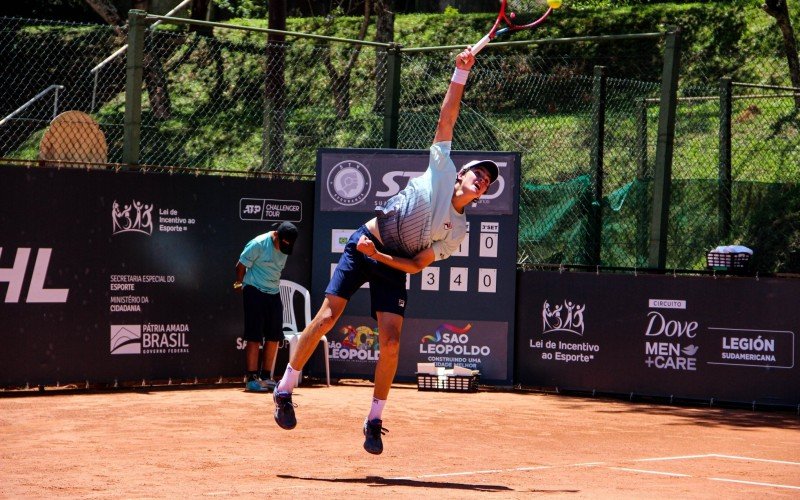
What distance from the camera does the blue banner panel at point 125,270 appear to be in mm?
11250

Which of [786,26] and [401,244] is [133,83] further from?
[786,26]

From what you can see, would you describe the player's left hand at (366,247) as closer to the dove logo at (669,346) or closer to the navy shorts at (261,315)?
the navy shorts at (261,315)

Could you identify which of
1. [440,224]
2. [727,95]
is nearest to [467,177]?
[440,224]

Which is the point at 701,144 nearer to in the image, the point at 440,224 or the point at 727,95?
the point at 727,95

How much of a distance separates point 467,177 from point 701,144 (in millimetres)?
9071

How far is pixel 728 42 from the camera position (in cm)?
2581

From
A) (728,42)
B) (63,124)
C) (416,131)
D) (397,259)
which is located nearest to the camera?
(397,259)

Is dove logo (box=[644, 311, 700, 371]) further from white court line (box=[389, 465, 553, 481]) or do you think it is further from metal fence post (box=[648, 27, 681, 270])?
white court line (box=[389, 465, 553, 481])

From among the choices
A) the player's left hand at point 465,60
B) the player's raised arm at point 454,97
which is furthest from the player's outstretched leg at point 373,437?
the player's left hand at point 465,60

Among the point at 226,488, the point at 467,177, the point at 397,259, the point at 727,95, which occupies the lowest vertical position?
the point at 226,488

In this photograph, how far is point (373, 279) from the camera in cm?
759

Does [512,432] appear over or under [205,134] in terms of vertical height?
under

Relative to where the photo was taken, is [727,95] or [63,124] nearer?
[63,124]

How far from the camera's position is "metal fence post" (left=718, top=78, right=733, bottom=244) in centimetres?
1314
